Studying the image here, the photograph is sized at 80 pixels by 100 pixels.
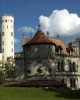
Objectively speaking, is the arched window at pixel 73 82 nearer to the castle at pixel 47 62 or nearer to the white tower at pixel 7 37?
the castle at pixel 47 62

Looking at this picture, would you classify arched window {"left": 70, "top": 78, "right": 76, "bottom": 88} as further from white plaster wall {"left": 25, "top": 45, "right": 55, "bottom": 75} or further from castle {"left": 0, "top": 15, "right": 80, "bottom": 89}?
white plaster wall {"left": 25, "top": 45, "right": 55, "bottom": 75}

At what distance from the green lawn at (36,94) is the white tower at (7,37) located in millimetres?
87730

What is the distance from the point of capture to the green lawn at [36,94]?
1909 inches

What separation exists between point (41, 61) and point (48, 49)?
259 cm

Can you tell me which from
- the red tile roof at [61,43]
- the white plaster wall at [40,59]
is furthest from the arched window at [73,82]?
the red tile roof at [61,43]

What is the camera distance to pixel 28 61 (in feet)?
245

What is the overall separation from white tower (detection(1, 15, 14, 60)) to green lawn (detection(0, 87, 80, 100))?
288 feet

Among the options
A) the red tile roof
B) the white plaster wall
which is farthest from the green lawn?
the red tile roof

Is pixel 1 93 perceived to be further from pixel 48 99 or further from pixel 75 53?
pixel 75 53

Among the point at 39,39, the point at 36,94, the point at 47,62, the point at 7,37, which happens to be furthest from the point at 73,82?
the point at 7,37

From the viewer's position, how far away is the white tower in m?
143

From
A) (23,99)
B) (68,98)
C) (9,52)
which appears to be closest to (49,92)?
(68,98)

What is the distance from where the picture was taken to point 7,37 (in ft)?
473

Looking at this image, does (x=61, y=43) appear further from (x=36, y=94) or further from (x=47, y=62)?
(x=36, y=94)
